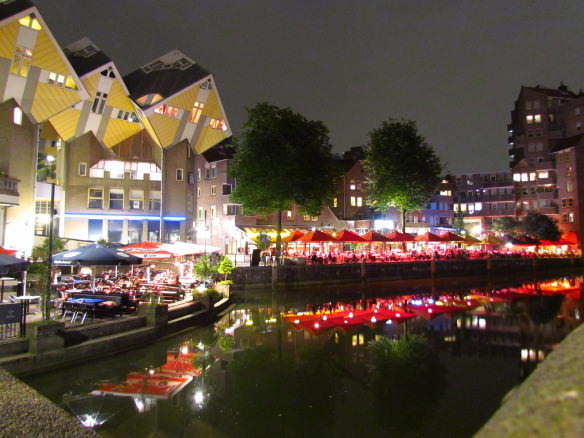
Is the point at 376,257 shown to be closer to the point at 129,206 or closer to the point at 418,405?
the point at 129,206

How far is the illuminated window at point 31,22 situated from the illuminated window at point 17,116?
6.05 m

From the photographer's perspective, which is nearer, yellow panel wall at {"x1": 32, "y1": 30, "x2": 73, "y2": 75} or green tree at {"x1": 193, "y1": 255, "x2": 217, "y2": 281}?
green tree at {"x1": 193, "y1": 255, "x2": 217, "y2": 281}

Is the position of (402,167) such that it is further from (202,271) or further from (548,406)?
(548,406)

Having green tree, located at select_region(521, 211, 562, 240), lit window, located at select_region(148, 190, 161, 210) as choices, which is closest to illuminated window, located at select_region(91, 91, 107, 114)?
lit window, located at select_region(148, 190, 161, 210)

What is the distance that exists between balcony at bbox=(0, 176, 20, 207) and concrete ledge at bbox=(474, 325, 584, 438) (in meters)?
33.9

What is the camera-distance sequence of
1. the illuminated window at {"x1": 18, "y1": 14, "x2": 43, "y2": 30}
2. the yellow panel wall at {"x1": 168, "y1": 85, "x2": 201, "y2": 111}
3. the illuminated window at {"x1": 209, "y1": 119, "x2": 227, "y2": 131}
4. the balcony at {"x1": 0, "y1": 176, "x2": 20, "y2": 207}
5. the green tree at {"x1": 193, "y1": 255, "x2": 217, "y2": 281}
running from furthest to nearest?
1. the illuminated window at {"x1": 209, "y1": 119, "x2": 227, "y2": 131}
2. the yellow panel wall at {"x1": 168, "y1": 85, "x2": 201, "y2": 111}
3. the illuminated window at {"x1": 18, "y1": 14, "x2": 43, "y2": 30}
4. the green tree at {"x1": 193, "y1": 255, "x2": 217, "y2": 281}
5. the balcony at {"x1": 0, "y1": 176, "x2": 20, "y2": 207}

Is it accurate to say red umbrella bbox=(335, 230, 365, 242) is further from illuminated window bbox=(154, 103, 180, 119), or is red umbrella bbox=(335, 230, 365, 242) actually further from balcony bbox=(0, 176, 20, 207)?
balcony bbox=(0, 176, 20, 207)

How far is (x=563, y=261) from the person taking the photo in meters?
64.4

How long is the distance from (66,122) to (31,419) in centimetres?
4119

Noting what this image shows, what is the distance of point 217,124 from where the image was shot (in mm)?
51156

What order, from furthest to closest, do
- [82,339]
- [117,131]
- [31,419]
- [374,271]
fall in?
[117,131], [374,271], [82,339], [31,419]

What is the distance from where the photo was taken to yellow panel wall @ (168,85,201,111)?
46.4 m

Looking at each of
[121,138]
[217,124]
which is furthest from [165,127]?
[217,124]

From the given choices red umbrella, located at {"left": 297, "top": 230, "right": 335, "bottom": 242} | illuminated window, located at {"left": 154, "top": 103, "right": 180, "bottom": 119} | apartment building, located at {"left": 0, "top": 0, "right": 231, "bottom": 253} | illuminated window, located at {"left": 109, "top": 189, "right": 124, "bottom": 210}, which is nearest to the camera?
apartment building, located at {"left": 0, "top": 0, "right": 231, "bottom": 253}
